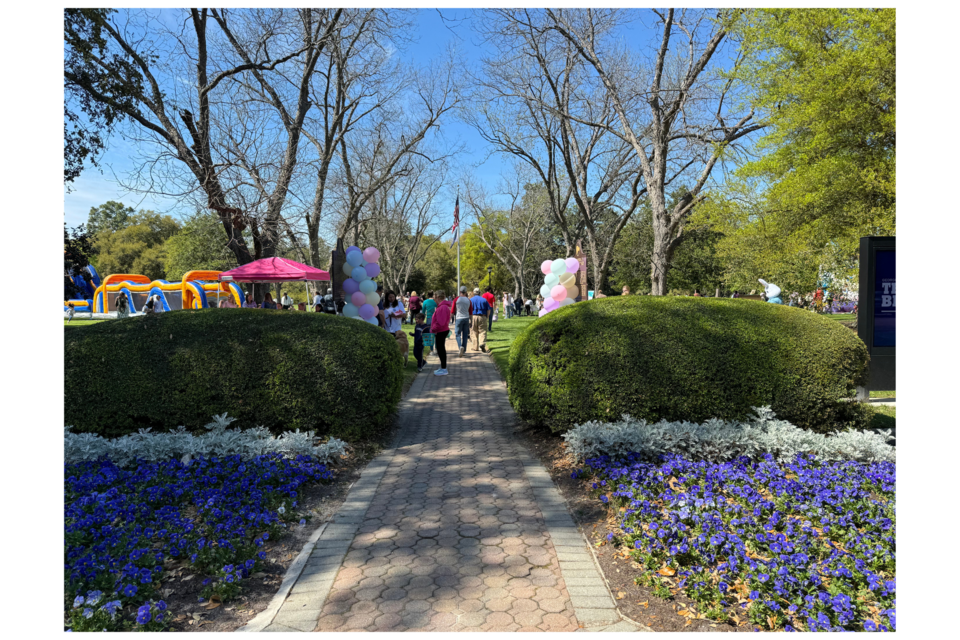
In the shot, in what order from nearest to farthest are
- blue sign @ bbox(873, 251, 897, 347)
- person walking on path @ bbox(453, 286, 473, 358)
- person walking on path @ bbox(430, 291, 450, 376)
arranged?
blue sign @ bbox(873, 251, 897, 347), person walking on path @ bbox(430, 291, 450, 376), person walking on path @ bbox(453, 286, 473, 358)

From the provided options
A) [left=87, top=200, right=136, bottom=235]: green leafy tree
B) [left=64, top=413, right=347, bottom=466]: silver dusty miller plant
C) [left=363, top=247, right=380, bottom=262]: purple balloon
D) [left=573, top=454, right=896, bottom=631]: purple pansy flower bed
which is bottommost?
[left=573, top=454, right=896, bottom=631]: purple pansy flower bed

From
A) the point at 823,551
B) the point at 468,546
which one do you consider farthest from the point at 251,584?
the point at 823,551

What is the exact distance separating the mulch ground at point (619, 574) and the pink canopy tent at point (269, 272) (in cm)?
1002

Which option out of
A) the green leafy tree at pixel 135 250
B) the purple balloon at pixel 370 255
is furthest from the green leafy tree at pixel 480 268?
the purple balloon at pixel 370 255

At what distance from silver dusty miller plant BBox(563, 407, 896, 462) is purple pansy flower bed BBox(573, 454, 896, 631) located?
5.3 inches

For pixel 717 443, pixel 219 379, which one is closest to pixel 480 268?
pixel 219 379

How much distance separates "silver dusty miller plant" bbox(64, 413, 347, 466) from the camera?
509cm

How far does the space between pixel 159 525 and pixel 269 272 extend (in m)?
10.5

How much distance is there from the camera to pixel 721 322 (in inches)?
235

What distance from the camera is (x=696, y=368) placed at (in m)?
5.65

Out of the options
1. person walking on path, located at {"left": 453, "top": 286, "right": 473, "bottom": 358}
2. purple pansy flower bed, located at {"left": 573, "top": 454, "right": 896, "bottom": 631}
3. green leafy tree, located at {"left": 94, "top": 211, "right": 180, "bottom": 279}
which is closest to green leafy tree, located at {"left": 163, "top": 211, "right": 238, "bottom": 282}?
green leafy tree, located at {"left": 94, "top": 211, "right": 180, "bottom": 279}

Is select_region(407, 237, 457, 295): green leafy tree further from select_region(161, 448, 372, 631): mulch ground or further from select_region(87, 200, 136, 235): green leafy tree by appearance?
select_region(161, 448, 372, 631): mulch ground

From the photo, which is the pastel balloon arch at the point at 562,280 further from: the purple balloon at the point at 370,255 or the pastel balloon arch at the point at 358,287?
the pastel balloon arch at the point at 358,287

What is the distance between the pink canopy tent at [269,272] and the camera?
42.9 feet
